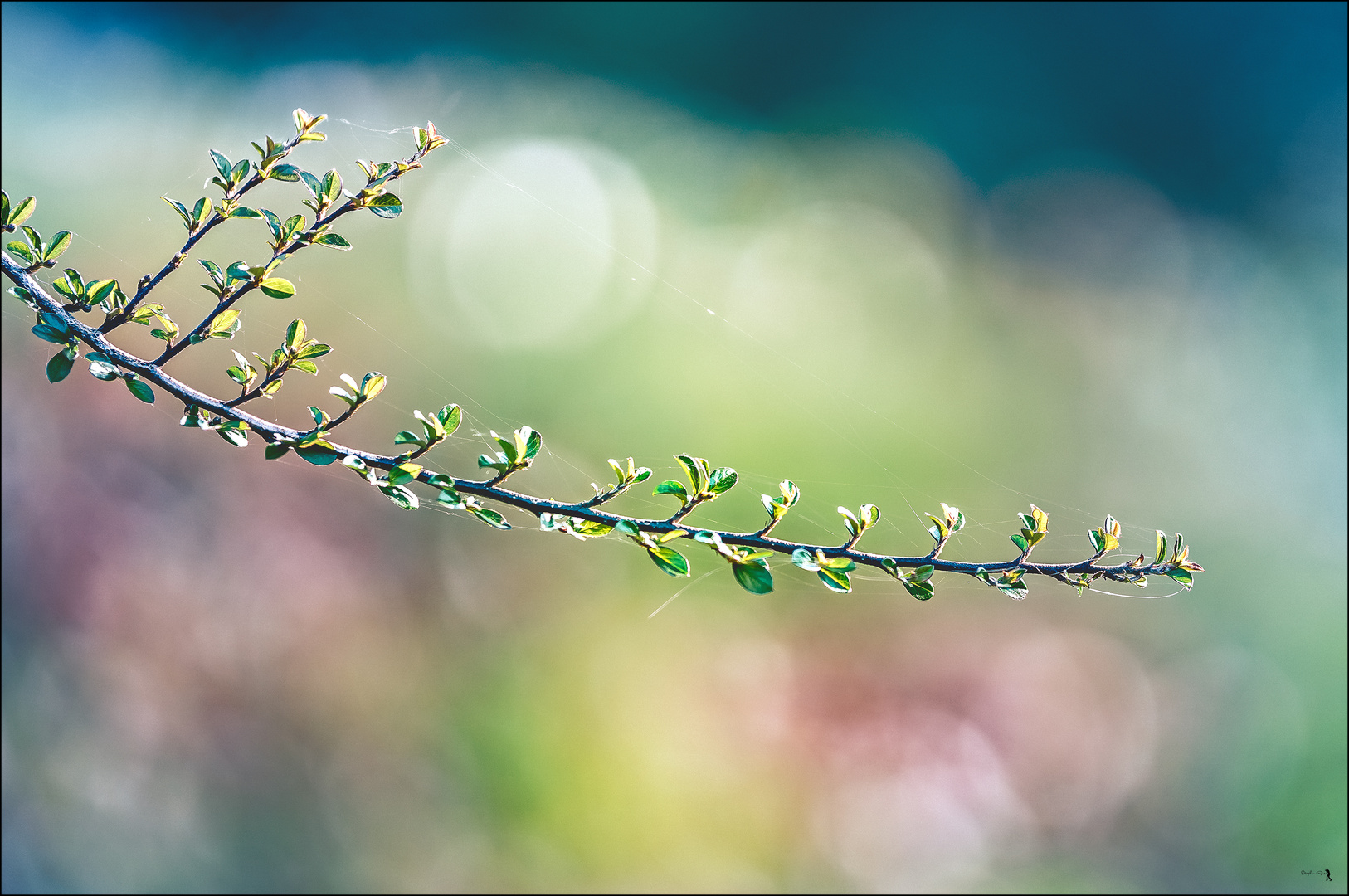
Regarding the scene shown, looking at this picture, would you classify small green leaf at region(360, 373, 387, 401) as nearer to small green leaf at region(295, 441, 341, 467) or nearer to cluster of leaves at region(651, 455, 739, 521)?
small green leaf at region(295, 441, 341, 467)

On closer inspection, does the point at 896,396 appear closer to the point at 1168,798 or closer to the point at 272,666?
the point at 1168,798

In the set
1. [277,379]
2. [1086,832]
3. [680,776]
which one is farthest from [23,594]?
[1086,832]

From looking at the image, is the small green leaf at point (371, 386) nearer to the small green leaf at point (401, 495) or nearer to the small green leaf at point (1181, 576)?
the small green leaf at point (401, 495)

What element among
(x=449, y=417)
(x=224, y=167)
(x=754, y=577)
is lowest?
(x=754, y=577)

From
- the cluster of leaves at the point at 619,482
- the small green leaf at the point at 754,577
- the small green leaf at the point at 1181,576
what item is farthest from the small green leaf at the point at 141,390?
the small green leaf at the point at 1181,576

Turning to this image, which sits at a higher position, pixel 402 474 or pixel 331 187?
pixel 331 187

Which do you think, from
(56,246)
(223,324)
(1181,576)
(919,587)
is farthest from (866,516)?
(56,246)

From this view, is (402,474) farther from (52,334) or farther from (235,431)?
(52,334)
